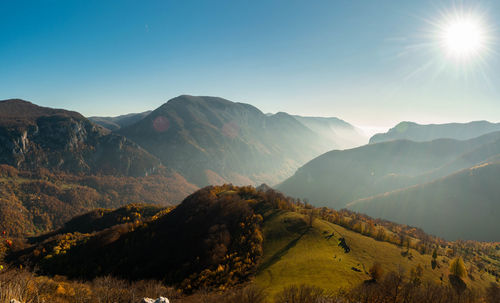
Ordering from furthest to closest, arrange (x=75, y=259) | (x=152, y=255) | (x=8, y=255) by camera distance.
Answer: (x=8, y=255) < (x=75, y=259) < (x=152, y=255)

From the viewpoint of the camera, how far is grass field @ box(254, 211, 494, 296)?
172ft

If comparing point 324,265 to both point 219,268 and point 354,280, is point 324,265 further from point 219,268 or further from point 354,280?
point 219,268

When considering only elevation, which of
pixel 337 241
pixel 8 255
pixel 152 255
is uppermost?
pixel 337 241

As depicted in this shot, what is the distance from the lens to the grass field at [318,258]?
52438 mm

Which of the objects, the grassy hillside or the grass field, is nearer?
the grass field

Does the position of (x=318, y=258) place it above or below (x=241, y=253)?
above

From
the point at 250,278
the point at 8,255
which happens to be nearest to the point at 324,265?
the point at 250,278

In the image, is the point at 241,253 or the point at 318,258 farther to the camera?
the point at 241,253

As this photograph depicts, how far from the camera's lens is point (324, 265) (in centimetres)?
5794

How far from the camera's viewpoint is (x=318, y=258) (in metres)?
63.2

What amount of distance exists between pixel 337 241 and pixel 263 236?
2804 cm

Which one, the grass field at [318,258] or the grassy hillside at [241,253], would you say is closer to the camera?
the grass field at [318,258]

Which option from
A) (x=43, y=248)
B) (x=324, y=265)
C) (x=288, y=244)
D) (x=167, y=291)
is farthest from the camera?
(x=43, y=248)

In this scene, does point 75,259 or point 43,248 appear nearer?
point 75,259
